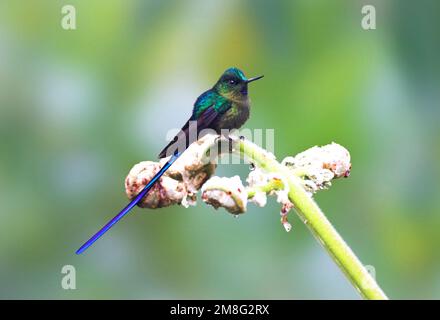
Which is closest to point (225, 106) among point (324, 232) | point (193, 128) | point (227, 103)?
point (227, 103)

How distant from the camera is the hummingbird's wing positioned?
5.84 ft

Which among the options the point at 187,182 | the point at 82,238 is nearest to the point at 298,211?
the point at 187,182

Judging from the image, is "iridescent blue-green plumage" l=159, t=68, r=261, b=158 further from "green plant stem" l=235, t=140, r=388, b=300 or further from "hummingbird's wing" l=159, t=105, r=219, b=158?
"green plant stem" l=235, t=140, r=388, b=300

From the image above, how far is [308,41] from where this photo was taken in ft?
11.6

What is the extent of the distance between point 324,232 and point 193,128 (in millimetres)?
734

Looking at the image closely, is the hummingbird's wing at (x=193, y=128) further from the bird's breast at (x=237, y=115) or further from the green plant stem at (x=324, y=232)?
the green plant stem at (x=324, y=232)

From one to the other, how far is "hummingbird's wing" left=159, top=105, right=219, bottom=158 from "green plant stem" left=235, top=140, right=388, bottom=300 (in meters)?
0.32

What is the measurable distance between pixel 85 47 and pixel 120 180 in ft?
2.17

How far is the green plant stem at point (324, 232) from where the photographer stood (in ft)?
4.19

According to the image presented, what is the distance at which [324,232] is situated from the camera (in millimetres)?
1335

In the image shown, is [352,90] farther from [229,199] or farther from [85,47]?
[229,199]

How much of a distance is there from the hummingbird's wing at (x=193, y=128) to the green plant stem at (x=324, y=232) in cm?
32

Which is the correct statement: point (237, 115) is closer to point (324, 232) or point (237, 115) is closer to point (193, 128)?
point (193, 128)

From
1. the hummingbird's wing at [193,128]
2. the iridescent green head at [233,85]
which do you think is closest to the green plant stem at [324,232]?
the hummingbird's wing at [193,128]
